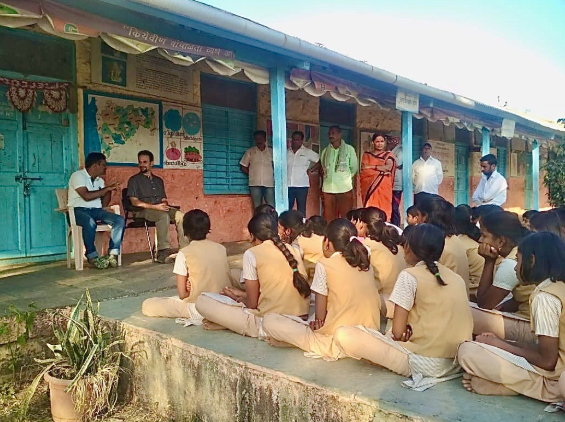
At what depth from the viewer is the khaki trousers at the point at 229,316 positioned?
126 inches

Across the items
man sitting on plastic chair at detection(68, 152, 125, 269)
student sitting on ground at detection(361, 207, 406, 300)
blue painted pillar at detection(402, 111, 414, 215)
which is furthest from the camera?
blue painted pillar at detection(402, 111, 414, 215)

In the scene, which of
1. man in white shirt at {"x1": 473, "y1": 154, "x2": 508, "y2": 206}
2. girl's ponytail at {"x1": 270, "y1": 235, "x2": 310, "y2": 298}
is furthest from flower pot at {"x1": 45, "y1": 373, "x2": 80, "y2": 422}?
man in white shirt at {"x1": 473, "y1": 154, "x2": 508, "y2": 206}

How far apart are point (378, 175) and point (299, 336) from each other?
471cm

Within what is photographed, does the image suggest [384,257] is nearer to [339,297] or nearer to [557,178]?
[339,297]

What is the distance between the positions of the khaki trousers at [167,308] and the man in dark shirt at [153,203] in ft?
6.83

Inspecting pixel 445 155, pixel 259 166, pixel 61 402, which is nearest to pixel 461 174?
pixel 445 155

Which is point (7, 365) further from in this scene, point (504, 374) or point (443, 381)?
point (504, 374)

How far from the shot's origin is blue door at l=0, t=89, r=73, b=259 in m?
5.23

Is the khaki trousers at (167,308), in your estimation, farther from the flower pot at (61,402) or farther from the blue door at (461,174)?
the blue door at (461,174)

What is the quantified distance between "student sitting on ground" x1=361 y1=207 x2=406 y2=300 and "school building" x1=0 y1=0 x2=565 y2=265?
71.8 inches

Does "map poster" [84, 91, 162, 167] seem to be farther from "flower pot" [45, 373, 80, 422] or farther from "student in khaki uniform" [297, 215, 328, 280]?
"flower pot" [45, 373, 80, 422]

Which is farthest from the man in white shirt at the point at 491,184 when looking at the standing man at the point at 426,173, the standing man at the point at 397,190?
the standing man at the point at 397,190

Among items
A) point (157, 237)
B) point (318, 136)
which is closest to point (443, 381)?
point (157, 237)

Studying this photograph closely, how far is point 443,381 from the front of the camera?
8.09 ft
